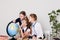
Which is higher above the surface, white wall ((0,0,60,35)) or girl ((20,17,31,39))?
white wall ((0,0,60,35))

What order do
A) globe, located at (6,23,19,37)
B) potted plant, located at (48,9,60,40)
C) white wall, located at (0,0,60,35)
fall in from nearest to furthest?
globe, located at (6,23,19,37)
potted plant, located at (48,9,60,40)
white wall, located at (0,0,60,35)

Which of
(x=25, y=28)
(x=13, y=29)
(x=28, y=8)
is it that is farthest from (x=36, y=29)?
(x=28, y=8)

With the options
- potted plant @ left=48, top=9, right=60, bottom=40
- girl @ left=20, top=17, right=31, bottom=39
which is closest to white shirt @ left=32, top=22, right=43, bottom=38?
girl @ left=20, top=17, right=31, bottom=39

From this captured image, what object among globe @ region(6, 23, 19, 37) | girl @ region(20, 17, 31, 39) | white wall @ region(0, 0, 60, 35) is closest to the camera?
globe @ region(6, 23, 19, 37)

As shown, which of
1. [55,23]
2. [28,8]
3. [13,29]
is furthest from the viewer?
[28,8]

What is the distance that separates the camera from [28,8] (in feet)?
11.1

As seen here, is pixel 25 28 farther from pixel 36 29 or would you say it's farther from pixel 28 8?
pixel 28 8

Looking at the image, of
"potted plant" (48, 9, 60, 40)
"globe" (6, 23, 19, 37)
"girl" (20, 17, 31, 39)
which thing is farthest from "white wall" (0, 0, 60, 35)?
"globe" (6, 23, 19, 37)

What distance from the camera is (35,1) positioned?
3.36 metres

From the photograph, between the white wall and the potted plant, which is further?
the white wall

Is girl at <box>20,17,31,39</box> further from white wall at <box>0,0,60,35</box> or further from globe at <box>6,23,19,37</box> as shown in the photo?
white wall at <box>0,0,60,35</box>

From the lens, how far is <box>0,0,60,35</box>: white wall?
10.9 feet

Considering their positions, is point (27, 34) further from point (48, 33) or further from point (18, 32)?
point (48, 33)

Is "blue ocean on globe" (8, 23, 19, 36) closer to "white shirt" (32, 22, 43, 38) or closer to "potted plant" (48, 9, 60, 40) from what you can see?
"white shirt" (32, 22, 43, 38)
